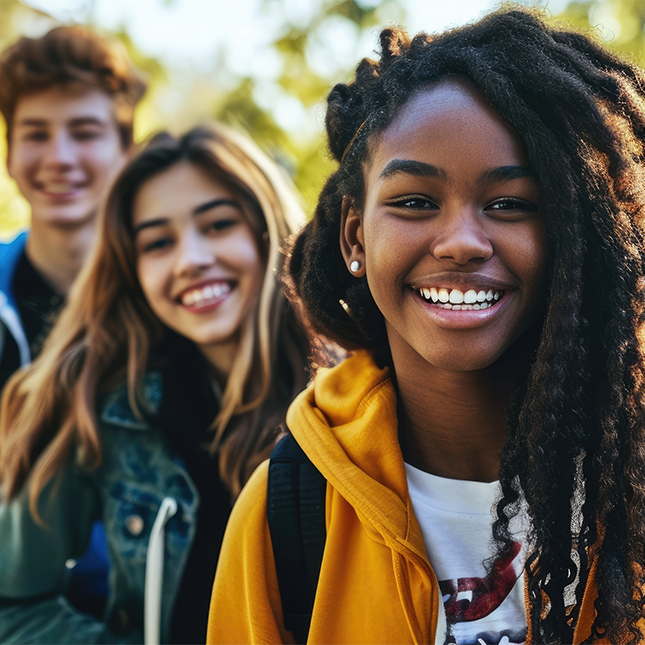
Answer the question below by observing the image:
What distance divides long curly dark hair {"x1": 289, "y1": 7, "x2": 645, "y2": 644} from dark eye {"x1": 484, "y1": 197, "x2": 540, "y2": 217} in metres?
0.04

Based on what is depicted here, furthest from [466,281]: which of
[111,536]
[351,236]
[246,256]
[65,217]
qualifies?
[65,217]

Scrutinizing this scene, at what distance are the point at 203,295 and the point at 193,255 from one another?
6.9 inches

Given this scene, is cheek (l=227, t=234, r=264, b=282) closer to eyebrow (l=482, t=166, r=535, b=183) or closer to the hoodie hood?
the hoodie hood

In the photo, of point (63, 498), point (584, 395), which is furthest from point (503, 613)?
point (63, 498)

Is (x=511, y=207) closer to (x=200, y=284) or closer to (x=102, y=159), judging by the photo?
(x=200, y=284)

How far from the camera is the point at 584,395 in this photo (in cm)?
177

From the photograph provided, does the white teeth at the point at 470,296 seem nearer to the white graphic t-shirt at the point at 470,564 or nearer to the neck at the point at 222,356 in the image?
the white graphic t-shirt at the point at 470,564

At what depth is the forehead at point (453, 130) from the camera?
1.74 metres

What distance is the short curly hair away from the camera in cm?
440

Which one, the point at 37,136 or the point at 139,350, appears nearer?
the point at 139,350

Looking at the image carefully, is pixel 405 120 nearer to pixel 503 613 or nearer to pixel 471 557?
pixel 471 557

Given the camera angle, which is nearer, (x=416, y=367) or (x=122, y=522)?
(x=416, y=367)

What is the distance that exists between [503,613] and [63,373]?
7.35 feet

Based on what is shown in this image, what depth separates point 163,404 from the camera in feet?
10.6
